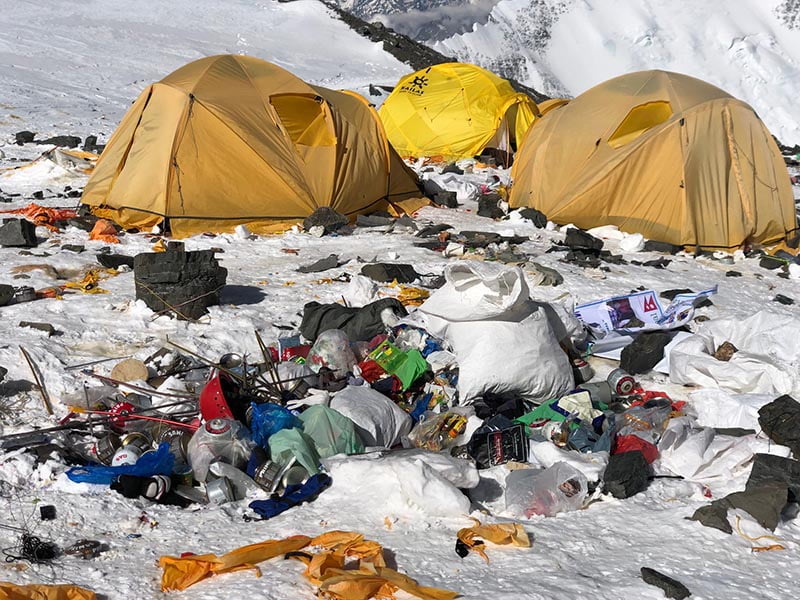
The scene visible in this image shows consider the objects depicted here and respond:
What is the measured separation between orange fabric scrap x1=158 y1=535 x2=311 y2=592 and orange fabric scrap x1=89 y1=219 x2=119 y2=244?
6.04 meters

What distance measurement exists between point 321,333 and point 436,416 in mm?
1365

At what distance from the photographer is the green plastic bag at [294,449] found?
13.9 feet

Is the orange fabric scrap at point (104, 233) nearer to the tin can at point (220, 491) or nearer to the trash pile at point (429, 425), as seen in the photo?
the trash pile at point (429, 425)

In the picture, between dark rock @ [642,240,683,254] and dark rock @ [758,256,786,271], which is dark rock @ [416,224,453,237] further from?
dark rock @ [758,256,786,271]

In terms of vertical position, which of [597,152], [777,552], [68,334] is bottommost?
[68,334]

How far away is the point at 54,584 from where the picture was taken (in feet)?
10.2

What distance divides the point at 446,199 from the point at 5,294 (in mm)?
6700

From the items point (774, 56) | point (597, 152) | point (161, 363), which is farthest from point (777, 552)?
point (774, 56)

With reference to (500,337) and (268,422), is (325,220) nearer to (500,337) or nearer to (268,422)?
(500,337)

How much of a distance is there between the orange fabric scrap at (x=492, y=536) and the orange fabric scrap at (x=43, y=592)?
5.20ft

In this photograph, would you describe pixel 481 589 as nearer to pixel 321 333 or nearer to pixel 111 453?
pixel 111 453

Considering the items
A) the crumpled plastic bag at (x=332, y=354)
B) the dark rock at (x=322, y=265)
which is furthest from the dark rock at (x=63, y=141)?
the crumpled plastic bag at (x=332, y=354)

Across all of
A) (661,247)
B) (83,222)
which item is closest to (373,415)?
(83,222)

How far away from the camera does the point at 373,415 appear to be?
4.64m
